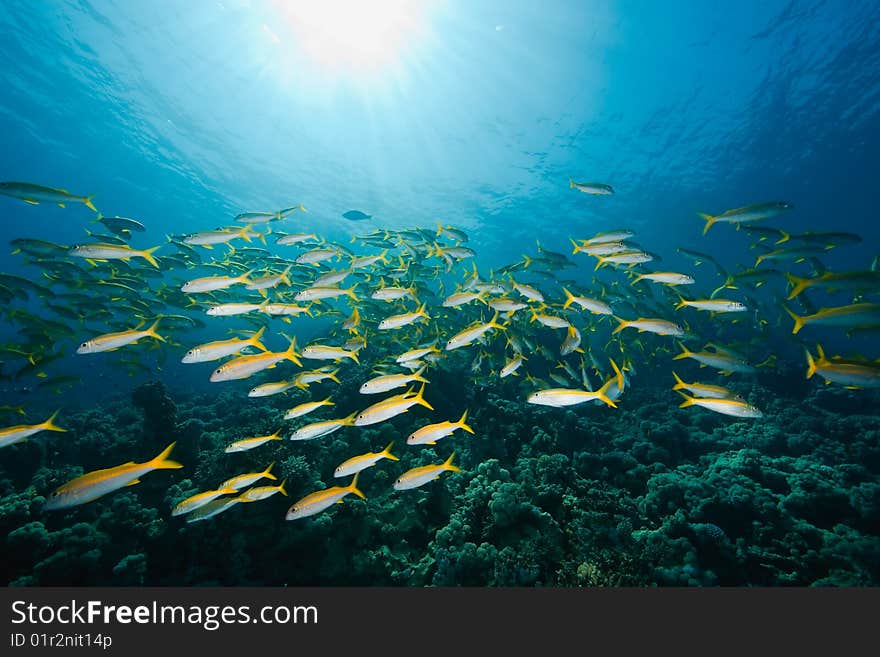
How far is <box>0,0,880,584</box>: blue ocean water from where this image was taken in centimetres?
1805

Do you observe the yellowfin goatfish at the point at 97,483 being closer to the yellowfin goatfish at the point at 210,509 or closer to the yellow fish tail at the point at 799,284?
the yellowfin goatfish at the point at 210,509

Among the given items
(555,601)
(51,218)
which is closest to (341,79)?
(555,601)

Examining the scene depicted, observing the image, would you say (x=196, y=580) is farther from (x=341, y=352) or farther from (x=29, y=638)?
(x=341, y=352)

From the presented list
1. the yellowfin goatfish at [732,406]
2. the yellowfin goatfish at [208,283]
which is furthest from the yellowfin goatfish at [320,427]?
the yellowfin goatfish at [732,406]

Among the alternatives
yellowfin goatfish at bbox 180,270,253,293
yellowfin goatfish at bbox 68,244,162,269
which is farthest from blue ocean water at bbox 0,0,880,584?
yellowfin goatfish at bbox 68,244,162,269

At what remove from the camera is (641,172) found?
2823 cm

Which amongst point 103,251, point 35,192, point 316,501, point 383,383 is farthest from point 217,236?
point 316,501

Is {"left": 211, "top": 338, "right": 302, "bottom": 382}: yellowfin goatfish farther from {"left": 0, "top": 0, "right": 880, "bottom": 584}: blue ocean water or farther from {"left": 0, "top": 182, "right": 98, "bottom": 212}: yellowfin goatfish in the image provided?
{"left": 0, "top": 0, "right": 880, "bottom": 584}: blue ocean water

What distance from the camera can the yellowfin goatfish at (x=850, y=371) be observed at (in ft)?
12.4

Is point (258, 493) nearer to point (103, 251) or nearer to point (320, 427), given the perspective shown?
point (320, 427)

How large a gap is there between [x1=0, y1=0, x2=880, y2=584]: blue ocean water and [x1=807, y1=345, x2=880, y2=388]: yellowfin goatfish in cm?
724

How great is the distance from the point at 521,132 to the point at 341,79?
13261mm

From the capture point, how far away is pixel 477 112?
2436 centimetres

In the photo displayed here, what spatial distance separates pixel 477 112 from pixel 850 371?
2621 cm
